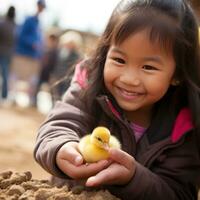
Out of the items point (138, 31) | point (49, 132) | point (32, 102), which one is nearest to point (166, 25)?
point (138, 31)

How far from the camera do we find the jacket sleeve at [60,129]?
2029 millimetres

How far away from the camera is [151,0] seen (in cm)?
218

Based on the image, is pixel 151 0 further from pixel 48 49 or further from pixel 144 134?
pixel 48 49

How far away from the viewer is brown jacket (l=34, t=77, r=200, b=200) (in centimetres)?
205

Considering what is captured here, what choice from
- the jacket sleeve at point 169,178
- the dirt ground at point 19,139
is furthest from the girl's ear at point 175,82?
the dirt ground at point 19,139

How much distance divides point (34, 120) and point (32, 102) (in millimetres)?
1864

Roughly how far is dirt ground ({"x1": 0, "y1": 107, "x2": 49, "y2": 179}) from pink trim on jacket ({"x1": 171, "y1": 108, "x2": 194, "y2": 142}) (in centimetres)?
177

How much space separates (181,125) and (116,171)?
489mm

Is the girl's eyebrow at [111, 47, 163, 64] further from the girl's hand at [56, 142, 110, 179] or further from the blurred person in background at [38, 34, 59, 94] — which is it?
the blurred person in background at [38, 34, 59, 94]

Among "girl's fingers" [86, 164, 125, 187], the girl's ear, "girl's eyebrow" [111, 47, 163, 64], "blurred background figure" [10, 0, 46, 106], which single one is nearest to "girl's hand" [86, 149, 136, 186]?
"girl's fingers" [86, 164, 125, 187]

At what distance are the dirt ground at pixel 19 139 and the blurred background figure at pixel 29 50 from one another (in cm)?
70

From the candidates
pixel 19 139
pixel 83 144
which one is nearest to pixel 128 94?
pixel 83 144

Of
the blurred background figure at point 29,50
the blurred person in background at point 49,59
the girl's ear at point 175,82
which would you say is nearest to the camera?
the girl's ear at point 175,82

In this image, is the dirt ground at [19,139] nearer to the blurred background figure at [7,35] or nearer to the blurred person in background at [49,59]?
the blurred person in background at [49,59]
